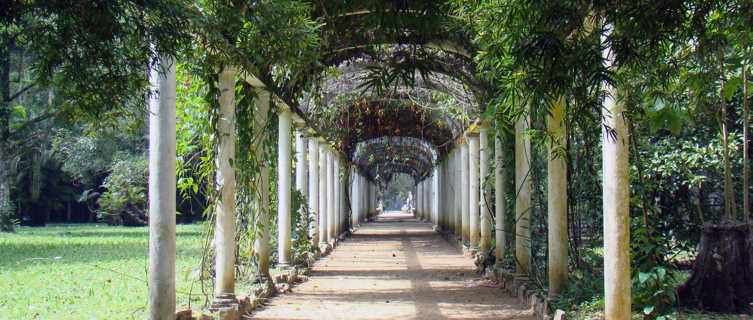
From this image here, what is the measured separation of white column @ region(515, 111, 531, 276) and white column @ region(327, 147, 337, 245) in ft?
23.7

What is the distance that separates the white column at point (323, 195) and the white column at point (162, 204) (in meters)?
9.55

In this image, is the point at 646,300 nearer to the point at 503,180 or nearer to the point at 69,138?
the point at 503,180

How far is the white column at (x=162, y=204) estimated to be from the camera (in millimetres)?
4785

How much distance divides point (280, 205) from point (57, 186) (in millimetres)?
24822

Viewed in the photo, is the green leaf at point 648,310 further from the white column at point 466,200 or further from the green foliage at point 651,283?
the white column at point 466,200

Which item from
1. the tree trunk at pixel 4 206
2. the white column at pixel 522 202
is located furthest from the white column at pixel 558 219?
the tree trunk at pixel 4 206

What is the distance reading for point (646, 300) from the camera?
16.8ft

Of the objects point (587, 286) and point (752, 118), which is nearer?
point (587, 286)

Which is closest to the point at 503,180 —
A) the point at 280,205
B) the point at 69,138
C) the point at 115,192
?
the point at 280,205

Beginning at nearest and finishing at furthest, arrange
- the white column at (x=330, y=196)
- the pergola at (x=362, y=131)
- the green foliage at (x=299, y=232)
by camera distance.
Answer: the pergola at (x=362, y=131), the green foliage at (x=299, y=232), the white column at (x=330, y=196)

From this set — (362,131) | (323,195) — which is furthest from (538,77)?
(362,131)

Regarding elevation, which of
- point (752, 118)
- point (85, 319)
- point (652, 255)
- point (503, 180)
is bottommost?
point (85, 319)

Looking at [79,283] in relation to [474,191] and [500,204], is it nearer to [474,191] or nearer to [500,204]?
[500,204]

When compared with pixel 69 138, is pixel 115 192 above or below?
below
